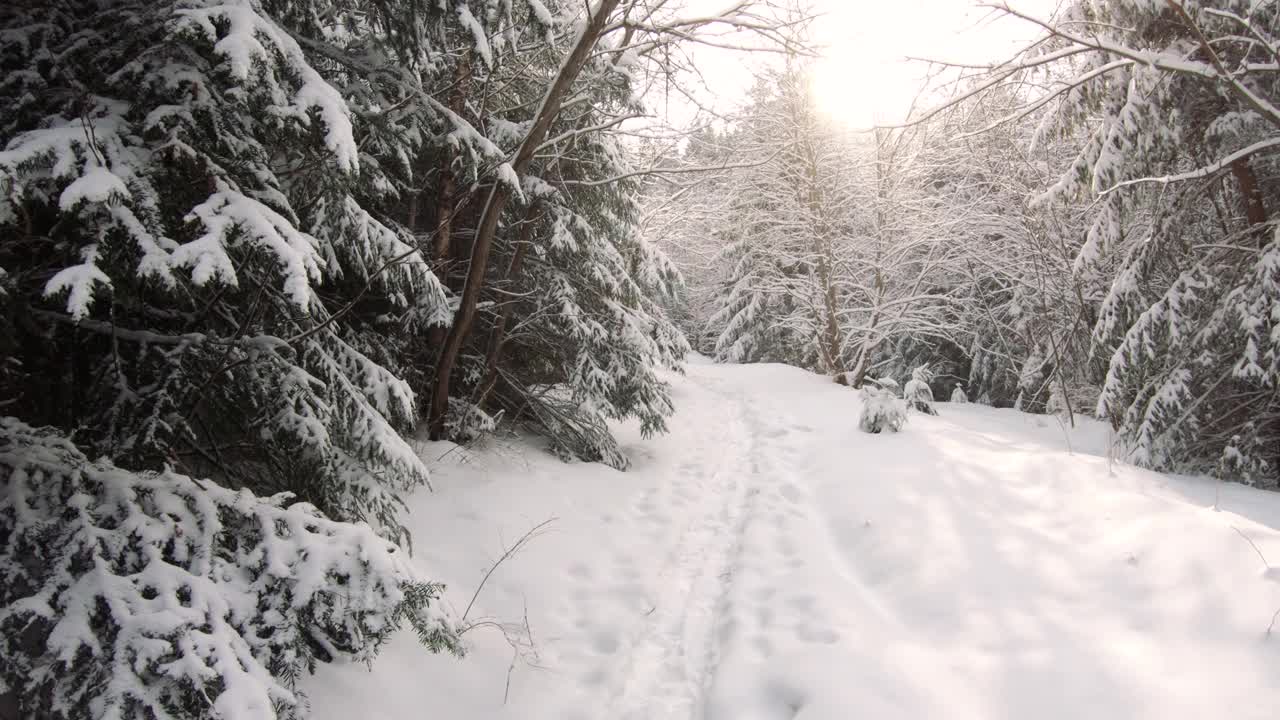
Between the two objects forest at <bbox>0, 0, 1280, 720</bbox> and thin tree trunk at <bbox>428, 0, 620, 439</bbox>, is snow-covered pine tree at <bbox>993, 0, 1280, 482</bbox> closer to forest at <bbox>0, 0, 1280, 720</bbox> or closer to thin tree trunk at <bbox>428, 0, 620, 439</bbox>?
forest at <bbox>0, 0, 1280, 720</bbox>

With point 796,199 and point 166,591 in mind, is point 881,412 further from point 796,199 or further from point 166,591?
point 796,199

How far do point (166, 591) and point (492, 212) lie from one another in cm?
368

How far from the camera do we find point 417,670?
277 centimetres

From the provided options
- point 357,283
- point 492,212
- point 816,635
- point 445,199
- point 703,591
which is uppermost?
point 445,199

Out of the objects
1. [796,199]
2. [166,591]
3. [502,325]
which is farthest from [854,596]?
[796,199]

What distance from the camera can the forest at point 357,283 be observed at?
1.86 m

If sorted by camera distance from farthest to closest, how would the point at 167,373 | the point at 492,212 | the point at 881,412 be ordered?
the point at 881,412 < the point at 492,212 < the point at 167,373

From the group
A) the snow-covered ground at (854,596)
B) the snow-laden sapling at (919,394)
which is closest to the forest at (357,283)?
the snow-covered ground at (854,596)

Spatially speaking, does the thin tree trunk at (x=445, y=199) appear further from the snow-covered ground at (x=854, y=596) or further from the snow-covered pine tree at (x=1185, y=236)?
the snow-covered pine tree at (x=1185, y=236)

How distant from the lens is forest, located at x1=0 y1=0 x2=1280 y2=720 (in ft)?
6.11

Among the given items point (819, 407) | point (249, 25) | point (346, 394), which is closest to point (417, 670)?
point (346, 394)

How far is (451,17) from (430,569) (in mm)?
3368

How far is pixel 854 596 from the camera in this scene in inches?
148

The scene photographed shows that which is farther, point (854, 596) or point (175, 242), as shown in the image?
point (854, 596)
